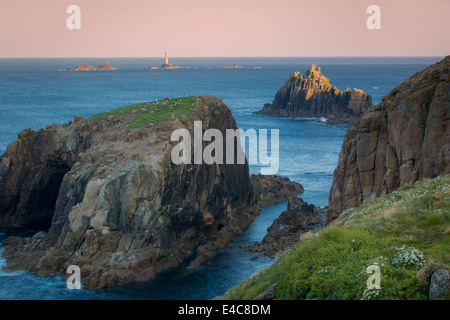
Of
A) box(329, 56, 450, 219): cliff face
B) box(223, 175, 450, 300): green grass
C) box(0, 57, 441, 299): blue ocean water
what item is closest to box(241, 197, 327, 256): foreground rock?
box(0, 57, 441, 299): blue ocean water

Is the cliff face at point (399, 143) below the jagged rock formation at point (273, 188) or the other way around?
the other way around

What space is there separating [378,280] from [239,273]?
26181mm

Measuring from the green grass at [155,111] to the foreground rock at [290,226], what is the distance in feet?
43.2

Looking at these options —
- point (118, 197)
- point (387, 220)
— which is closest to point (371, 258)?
point (387, 220)

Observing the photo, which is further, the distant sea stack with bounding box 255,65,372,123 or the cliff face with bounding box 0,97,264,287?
the distant sea stack with bounding box 255,65,372,123

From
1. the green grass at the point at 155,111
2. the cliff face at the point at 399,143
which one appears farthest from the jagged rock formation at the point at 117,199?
the cliff face at the point at 399,143

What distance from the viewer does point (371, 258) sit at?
16641mm

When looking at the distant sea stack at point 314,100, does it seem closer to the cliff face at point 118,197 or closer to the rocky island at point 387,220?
the cliff face at point 118,197

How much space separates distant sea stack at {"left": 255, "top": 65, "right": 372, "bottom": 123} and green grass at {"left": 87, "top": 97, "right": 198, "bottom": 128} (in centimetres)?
7312

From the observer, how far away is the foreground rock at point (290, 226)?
4484cm

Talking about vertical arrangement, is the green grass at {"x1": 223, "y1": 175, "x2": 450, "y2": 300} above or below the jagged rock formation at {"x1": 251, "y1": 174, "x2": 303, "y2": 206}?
above

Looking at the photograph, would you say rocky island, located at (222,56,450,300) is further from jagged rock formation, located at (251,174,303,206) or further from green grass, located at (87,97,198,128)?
jagged rock formation, located at (251,174,303,206)

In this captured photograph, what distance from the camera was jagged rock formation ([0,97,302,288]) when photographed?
40375 millimetres
